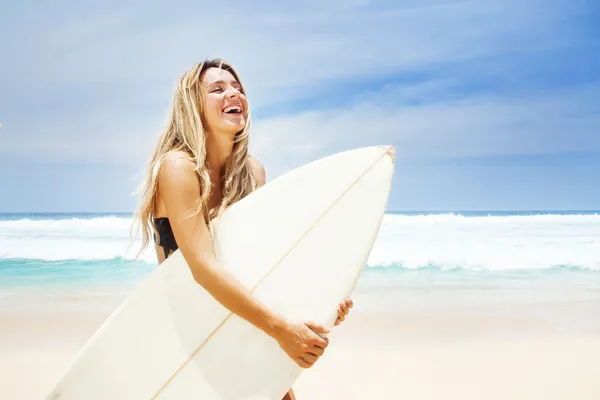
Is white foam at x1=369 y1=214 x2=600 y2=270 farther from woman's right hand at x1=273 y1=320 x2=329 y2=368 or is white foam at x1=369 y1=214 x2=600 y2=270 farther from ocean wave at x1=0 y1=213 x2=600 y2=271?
woman's right hand at x1=273 y1=320 x2=329 y2=368

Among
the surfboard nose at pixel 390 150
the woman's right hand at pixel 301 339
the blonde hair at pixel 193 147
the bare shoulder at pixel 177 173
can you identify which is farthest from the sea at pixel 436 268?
the surfboard nose at pixel 390 150

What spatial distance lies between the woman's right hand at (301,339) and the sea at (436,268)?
3.69 feet

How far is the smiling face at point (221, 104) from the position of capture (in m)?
2.01

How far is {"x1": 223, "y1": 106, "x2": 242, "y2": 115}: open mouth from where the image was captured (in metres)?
2.02

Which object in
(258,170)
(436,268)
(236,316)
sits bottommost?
(436,268)

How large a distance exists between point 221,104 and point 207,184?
14.2 inches

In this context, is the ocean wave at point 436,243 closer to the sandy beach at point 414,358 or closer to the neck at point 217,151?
the sandy beach at point 414,358

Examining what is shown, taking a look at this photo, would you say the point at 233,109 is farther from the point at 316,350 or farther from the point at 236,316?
the point at 316,350

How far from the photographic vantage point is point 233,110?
2049 millimetres

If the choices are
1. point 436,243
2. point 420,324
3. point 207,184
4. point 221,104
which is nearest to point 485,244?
point 436,243

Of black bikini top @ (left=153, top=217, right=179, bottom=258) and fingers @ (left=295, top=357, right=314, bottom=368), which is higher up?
black bikini top @ (left=153, top=217, right=179, bottom=258)

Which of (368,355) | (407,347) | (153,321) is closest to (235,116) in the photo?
(153,321)

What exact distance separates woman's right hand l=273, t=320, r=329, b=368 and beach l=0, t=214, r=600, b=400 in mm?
1839

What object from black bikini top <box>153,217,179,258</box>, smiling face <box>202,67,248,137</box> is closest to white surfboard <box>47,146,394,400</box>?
black bikini top <box>153,217,179,258</box>
